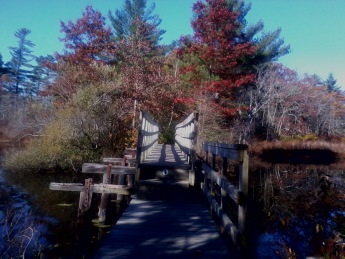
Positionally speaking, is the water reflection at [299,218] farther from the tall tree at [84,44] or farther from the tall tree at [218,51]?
the tall tree at [84,44]

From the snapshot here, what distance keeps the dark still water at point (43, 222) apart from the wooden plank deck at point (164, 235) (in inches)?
41.4

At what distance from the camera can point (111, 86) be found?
1794 centimetres

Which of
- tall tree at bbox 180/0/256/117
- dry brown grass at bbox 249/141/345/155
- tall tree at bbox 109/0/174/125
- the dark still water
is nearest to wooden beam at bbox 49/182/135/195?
the dark still water

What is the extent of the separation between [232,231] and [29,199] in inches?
318

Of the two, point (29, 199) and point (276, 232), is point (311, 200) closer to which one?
point (276, 232)

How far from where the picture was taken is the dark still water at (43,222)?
222 inches

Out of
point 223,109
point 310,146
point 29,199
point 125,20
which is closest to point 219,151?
point 29,199

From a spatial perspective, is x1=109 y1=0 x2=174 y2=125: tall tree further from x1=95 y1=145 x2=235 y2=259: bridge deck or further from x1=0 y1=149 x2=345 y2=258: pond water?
x1=95 y1=145 x2=235 y2=259: bridge deck

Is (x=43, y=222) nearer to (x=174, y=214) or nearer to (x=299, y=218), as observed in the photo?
(x=174, y=214)

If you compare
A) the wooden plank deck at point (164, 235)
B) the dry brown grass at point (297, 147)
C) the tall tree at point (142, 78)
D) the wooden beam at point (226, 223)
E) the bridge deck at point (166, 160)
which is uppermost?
the tall tree at point (142, 78)

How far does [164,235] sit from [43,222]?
4694mm

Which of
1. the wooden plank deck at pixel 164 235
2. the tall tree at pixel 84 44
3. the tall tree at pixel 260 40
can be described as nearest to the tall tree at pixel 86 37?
the tall tree at pixel 84 44

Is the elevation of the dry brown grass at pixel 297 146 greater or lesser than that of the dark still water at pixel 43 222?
greater

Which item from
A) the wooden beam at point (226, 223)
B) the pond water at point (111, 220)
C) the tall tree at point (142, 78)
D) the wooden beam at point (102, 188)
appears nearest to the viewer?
the wooden beam at point (226, 223)
